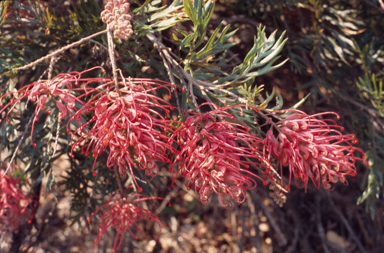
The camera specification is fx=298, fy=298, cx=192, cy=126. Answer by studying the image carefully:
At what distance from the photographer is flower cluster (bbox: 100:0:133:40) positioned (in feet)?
1.83

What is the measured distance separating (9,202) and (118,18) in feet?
2.33

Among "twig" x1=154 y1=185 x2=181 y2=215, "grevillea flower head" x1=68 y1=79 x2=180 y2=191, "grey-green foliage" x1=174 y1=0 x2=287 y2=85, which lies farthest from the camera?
"twig" x1=154 y1=185 x2=181 y2=215

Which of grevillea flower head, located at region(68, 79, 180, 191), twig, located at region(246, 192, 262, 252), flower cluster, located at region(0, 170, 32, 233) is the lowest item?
twig, located at region(246, 192, 262, 252)

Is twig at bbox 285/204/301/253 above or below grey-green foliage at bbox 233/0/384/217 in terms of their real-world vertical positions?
below

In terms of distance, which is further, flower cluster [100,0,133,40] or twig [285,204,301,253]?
twig [285,204,301,253]

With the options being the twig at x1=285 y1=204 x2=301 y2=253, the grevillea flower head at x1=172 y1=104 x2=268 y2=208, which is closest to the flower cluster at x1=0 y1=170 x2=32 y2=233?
the grevillea flower head at x1=172 y1=104 x2=268 y2=208

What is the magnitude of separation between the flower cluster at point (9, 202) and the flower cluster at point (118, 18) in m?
0.63

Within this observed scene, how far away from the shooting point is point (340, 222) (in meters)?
1.69

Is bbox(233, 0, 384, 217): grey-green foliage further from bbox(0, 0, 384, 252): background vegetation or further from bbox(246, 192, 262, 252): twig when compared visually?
Result: bbox(246, 192, 262, 252): twig

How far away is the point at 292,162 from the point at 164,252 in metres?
1.29

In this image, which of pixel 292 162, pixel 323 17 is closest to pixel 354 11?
pixel 323 17

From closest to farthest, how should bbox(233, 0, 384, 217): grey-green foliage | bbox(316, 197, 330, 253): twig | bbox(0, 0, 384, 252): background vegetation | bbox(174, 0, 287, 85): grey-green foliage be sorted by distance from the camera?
bbox(174, 0, 287, 85): grey-green foliage
bbox(0, 0, 384, 252): background vegetation
bbox(233, 0, 384, 217): grey-green foliage
bbox(316, 197, 330, 253): twig

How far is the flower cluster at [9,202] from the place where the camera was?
915mm

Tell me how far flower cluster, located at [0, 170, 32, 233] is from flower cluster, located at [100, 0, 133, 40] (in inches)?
24.8
